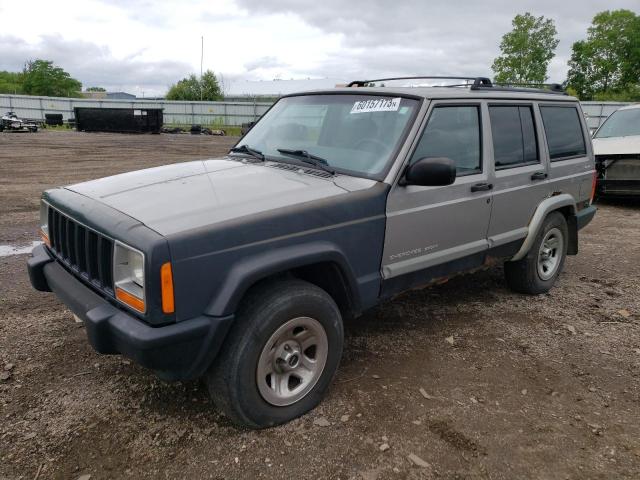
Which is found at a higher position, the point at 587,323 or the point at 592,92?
the point at 592,92

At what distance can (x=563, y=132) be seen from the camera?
489cm

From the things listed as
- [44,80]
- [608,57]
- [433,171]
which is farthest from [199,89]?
[433,171]

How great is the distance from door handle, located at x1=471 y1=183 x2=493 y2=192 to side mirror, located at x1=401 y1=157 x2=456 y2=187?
0.75 meters

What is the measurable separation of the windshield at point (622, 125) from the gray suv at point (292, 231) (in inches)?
269

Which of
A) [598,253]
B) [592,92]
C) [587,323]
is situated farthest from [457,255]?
[592,92]

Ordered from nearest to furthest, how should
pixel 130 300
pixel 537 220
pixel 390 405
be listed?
pixel 130 300 → pixel 390 405 → pixel 537 220

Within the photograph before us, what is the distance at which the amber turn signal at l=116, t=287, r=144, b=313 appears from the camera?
2408 millimetres

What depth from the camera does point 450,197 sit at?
3.60 m

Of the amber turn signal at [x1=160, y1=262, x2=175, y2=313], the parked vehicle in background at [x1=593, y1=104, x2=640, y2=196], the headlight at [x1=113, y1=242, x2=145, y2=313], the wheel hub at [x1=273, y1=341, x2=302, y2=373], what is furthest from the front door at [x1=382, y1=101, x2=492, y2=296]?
the parked vehicle in background at [x1=593, y1=104, x2=640, y2=196]

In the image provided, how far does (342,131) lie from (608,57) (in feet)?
195

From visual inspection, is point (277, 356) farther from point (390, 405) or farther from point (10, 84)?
point (10, 84)

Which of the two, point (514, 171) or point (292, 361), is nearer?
point (292, 361)

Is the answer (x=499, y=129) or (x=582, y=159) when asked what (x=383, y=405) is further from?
(x=582, y=159)

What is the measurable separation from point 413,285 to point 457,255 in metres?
0.48
